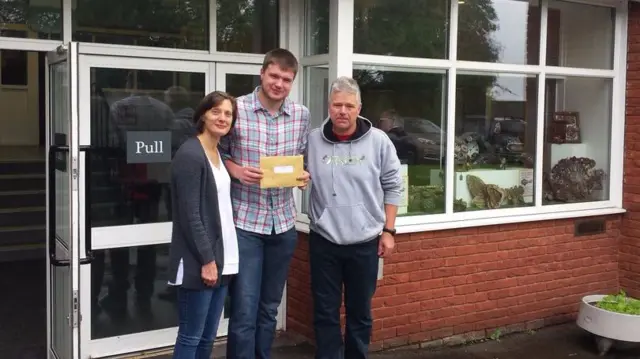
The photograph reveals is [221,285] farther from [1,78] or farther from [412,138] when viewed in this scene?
[1,78]

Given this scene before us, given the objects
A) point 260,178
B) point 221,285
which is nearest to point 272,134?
point 260,178

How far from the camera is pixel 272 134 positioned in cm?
365

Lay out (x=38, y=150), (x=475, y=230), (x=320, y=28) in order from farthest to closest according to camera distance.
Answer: (x=38, y=150) → (x=475, y=230) → (x=320, y=28)

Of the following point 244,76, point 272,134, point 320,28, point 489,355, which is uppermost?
point 320,28

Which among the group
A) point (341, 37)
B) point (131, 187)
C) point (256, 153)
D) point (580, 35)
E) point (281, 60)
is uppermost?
point (580, 35)

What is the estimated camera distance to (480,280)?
5457mm

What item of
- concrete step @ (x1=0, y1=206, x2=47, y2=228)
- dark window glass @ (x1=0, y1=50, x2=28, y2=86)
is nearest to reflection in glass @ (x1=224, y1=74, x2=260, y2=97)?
concrete step @ (x1=0, y1=206, x2=47, y2=228)

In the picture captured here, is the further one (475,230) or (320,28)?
(475,230)

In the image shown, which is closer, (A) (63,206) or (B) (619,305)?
(A) (63,206)

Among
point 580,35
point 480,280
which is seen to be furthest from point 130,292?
point 580,35

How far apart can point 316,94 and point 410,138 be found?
77cm

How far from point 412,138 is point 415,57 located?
586mm

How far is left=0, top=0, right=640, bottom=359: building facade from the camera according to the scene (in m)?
4.43

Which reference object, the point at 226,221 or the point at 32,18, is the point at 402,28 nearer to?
the point at 226,221
